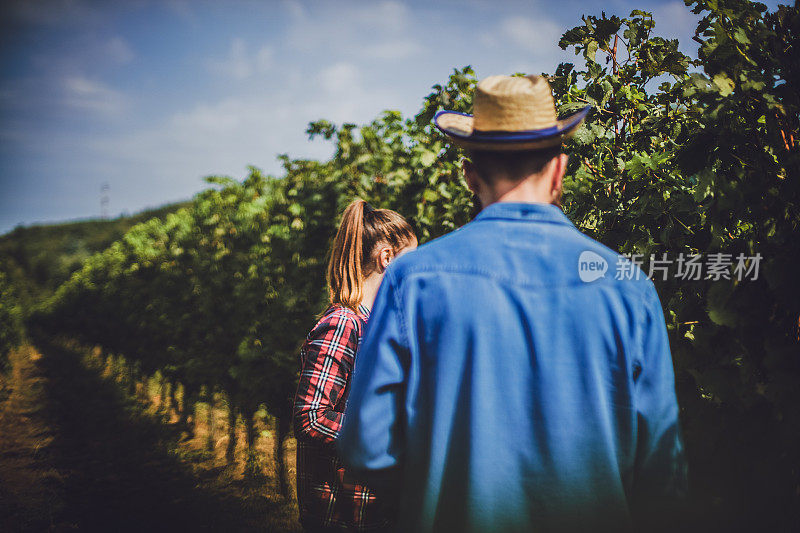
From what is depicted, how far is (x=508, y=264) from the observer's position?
1.20 metres

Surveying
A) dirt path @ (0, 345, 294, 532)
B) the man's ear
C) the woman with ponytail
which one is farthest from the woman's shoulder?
dirt path @ (0, 345, 294, 532)

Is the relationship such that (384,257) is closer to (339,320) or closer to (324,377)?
(339,320)

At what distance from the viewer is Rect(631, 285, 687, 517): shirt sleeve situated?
1.20 meters

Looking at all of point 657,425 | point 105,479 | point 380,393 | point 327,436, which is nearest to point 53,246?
point 105,479

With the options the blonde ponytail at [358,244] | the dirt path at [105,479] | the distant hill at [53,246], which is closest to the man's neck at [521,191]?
the blonde ponytail at [358,244]

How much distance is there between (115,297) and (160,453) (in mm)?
7797

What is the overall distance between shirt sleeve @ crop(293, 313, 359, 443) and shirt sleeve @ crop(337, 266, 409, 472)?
25.6 inches

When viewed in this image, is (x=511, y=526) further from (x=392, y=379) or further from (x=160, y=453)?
(x=160, y=453)

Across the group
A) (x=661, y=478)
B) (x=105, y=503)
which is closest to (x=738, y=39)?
(x=661, y=478)

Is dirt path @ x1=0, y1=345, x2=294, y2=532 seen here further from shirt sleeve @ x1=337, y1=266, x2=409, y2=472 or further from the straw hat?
the straw hat

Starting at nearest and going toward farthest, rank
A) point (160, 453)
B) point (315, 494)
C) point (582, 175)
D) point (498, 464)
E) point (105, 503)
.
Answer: point (498, 464) → point (315, 494) → point (582, 175) → point (105, 503) → point (160, 453)
